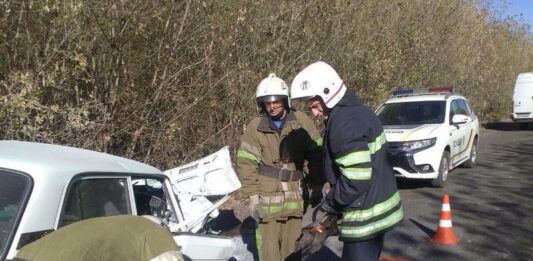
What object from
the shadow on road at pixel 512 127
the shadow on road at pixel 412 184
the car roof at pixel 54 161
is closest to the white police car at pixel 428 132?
the shadow on road at pixel 412 184

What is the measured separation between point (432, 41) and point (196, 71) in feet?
45.4

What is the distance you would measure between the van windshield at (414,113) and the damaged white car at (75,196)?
688 cm

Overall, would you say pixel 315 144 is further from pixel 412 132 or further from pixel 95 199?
pixel 412 132

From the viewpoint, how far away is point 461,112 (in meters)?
11.8

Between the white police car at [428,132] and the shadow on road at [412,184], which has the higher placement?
the white police car at [428,132]

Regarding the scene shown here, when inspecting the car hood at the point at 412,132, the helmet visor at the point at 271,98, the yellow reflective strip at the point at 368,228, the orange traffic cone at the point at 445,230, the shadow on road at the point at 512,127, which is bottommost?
the shadow on road at the point at 512,127

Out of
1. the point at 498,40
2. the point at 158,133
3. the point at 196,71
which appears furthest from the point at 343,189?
the point at 498,40

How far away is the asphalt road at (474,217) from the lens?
251 inches

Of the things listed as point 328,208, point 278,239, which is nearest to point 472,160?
point 278,239

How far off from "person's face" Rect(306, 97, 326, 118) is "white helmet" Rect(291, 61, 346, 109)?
0.04 m

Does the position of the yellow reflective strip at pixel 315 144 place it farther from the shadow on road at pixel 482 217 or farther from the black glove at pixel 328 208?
the shadow on road at pixel 482 217

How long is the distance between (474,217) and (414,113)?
3464 mm

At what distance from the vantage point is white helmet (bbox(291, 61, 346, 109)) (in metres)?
3.52

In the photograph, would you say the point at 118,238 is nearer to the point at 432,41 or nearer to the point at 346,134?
the point at 346,134
